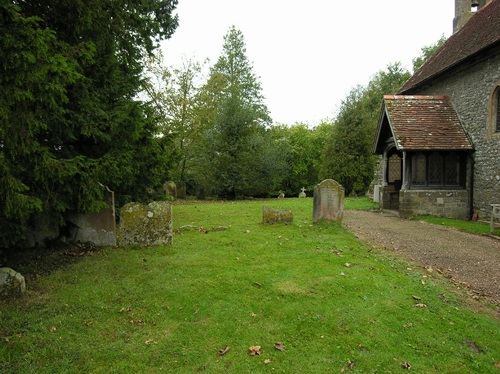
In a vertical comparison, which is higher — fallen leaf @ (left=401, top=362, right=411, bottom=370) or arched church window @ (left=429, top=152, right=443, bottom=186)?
arched church window @ (left=429, top=152, right=443, bottom=186)

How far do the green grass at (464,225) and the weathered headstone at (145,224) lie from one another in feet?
31.7

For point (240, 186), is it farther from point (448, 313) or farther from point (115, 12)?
point (448, 313)

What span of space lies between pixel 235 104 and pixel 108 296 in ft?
60.6

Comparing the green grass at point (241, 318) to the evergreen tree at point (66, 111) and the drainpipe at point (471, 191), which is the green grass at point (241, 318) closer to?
the evergreen tree at point (66, 111)

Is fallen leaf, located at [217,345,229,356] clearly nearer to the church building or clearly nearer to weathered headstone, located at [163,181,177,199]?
the church building

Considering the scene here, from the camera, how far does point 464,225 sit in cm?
1184

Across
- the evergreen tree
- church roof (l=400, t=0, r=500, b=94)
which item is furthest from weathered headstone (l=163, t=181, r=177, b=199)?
church roof (l=400, t=0, r=500, b=94)

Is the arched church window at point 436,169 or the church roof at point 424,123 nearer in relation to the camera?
the church roof at point 424,123

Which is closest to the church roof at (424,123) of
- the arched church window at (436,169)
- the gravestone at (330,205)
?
the arched church window at (436,169)

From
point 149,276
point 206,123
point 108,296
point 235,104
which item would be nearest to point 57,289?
point 108,296

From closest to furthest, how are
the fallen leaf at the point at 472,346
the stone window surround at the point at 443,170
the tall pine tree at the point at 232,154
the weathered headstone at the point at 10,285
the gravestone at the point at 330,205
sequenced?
the fallen leaf at the point at 472,346
the weathered headstone at the point at 10,285
the gravestone at the point at 330,205
the stone window surround at the point at 443,170
the tall pine tree at the point at 232,154

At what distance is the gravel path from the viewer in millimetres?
6207

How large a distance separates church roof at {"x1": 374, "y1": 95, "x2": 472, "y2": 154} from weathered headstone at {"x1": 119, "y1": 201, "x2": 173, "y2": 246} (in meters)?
10.2

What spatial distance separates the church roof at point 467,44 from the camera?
12305 millimetres
